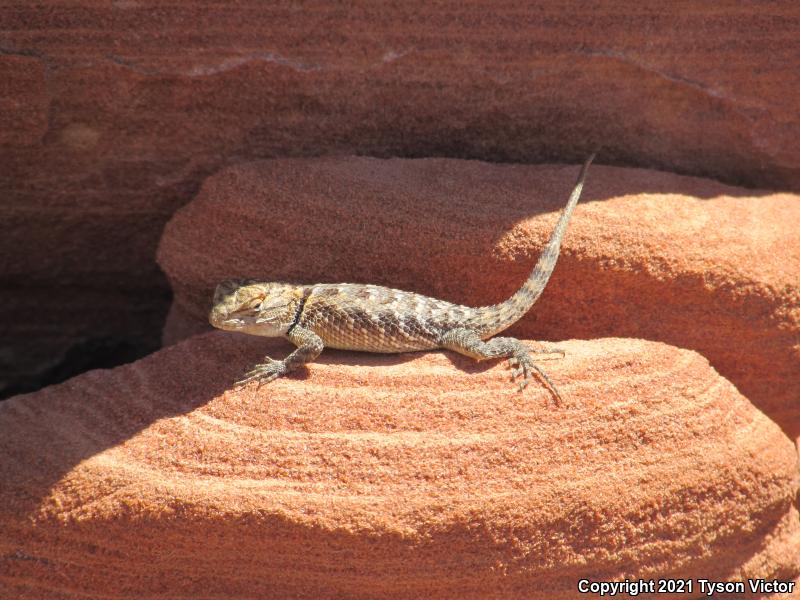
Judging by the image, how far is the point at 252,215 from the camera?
485 cm

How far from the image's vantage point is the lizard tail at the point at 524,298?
462cm

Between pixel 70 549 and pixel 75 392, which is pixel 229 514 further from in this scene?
pixel 75 392

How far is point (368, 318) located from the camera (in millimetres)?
4449

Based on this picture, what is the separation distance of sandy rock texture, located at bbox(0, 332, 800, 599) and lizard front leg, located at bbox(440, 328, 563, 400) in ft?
0.29

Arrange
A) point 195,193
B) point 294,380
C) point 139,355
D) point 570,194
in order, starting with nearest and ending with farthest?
point 294,380 → point 570,194 → point 195,193 → point 139,355

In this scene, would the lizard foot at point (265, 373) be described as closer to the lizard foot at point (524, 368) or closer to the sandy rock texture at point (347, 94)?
the lizard foot at point (524, 368)

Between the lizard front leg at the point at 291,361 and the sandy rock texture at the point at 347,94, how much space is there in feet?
4.53

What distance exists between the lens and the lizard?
4328 millimetres

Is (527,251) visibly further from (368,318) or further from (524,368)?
(368,318)

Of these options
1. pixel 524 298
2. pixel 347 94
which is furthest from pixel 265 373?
pixel 347 94

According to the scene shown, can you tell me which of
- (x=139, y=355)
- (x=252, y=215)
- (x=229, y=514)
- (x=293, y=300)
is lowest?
(x=139, y=355)

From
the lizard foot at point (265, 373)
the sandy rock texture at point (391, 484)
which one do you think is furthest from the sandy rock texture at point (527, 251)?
the lizard foot at point (265, 373)

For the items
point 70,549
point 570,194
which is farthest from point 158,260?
point 570,194

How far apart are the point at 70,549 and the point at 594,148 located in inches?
155
